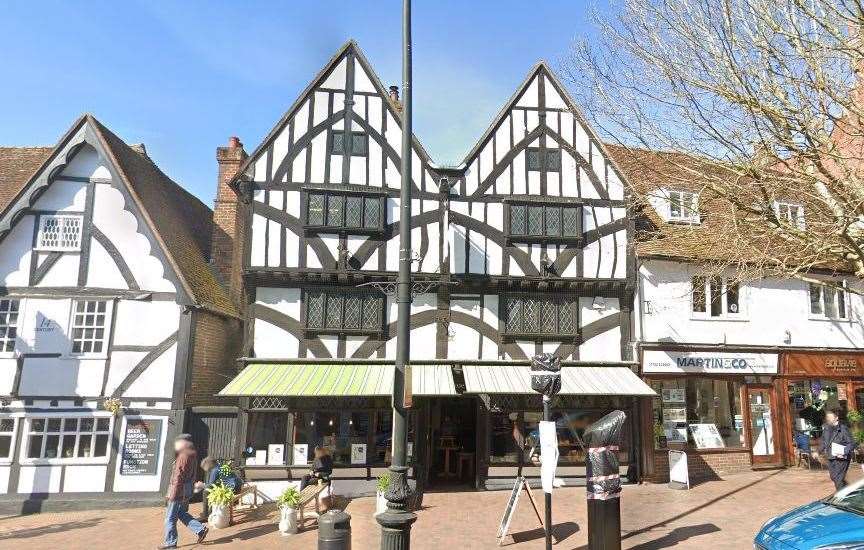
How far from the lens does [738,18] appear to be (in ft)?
32.4

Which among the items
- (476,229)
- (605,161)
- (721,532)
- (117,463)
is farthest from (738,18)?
(117,463)

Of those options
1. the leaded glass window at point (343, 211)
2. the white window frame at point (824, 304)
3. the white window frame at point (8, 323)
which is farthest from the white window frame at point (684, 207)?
the white window frame at point (8, 323)

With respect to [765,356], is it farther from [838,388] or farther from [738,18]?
[738,18]

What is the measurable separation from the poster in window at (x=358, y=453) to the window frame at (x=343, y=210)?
17.2 feet

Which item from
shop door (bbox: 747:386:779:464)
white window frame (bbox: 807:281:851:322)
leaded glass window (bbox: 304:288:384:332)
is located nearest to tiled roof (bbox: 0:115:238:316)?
leaded glass window (bbox: 304:288:384:332)

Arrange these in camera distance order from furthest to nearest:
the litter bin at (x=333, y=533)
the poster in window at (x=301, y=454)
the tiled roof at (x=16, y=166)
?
the tiled roof at (x=16, y=166)
the poster in window at (x=301, y=454)
the litter bin at (x=333, y=533)

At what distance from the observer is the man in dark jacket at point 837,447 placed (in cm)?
986

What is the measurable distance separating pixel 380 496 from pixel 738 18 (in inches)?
441

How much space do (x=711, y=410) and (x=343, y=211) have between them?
1135 cm

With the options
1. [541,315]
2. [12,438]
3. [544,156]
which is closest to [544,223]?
[544,156]

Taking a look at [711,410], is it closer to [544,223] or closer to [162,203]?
[544,223]

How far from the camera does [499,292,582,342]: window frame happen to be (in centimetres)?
1369

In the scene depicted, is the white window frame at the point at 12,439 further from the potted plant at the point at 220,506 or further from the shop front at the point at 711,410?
the shop front at the point at 711,410

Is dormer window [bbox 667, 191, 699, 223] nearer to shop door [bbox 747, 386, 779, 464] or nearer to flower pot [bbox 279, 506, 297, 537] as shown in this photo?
shop door [bbox 747, 386, 779, 464]
